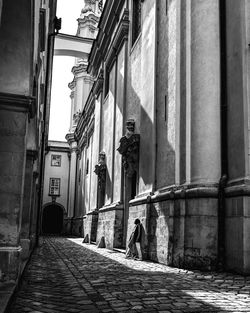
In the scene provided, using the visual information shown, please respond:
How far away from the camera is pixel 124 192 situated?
52.0ft

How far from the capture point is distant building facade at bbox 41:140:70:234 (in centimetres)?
4119

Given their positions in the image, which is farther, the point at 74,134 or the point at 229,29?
the point at 74,134

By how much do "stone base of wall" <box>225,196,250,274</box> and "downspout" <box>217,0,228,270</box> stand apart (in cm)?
11

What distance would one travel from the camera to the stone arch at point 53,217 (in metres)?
41.6

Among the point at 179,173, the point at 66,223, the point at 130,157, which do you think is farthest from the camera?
the point at 66,223

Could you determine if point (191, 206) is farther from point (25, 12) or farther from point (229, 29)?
point (25, 12)

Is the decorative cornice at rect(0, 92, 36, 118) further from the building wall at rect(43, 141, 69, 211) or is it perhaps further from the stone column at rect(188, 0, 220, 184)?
the building wall at rect(43, 141, 69, 211)

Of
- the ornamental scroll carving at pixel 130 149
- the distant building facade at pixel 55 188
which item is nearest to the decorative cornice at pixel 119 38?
the ornamental scroll carving at pixel 130 149

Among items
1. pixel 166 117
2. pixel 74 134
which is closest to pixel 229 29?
pixel 166 117

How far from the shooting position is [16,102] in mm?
6602

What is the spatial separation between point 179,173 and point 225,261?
2.36m

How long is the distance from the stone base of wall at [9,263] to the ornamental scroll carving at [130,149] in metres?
8.15

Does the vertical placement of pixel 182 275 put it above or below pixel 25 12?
below

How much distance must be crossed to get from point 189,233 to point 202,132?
2265 mm
